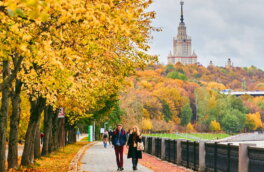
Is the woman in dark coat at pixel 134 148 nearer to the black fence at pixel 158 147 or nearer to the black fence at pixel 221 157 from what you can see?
the black fence at pixel 221 157

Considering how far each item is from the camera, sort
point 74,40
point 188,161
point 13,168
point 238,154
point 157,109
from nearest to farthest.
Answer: point 74,40
point 238,154
point 13,168
point 188,161
point 157,109

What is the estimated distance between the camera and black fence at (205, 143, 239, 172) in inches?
655

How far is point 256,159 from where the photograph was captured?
14297mm

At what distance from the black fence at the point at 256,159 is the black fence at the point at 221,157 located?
129 centimetres

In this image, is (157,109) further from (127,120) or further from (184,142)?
(184,142)

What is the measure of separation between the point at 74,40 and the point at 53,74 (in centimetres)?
114

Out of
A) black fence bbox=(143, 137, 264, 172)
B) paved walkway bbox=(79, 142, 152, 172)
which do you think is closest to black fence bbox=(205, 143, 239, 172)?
black fence bbox=(143, 137, 264, 172)

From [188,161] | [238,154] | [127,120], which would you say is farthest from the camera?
[127,120]

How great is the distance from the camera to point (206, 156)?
67.5 ft

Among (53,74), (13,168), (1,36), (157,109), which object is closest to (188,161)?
(13,168)

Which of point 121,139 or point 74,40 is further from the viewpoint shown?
point 121,139

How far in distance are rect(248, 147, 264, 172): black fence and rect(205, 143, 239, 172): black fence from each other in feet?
4.22

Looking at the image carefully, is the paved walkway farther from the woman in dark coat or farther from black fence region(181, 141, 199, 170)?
black fence region(181, 141, 199, 170)

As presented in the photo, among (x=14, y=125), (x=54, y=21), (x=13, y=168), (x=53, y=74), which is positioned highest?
(x=54, y=21)
